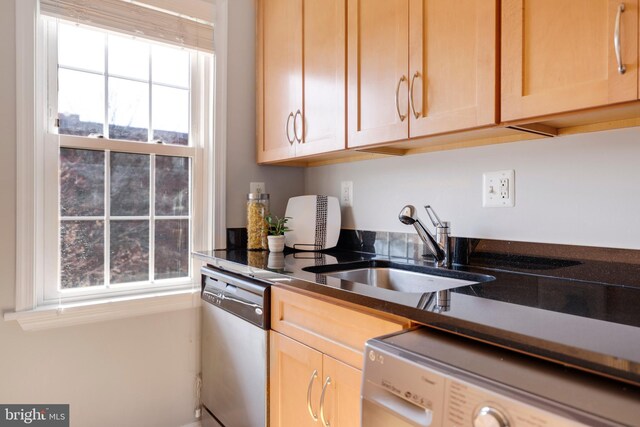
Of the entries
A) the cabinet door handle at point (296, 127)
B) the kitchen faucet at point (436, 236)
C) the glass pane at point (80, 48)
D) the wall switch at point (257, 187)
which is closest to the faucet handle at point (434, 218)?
the kitchen faucet at point (436, 236)

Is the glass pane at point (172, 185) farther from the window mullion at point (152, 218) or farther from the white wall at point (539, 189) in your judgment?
the white wall at point (539, 189)

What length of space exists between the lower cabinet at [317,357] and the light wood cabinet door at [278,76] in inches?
32.8

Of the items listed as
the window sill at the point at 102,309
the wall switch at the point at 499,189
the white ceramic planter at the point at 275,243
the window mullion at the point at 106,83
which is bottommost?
the window sill at the point at 102,309

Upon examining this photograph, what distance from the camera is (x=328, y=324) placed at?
1123 millimetres

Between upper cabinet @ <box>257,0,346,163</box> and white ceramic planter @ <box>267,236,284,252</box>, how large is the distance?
1.26 ft

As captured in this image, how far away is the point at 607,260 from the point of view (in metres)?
1.13

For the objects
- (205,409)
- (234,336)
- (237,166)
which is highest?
(237,166)

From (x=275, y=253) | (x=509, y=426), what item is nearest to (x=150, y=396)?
(x=275, y=253)

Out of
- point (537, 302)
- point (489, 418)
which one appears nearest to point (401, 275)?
point (537, 302)

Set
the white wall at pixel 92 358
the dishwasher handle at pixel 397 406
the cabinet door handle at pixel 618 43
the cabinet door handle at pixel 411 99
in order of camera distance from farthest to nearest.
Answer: the white wall at pixel 92 358 < the cabinet door handle at pixel 411 99 < the cabinet door handle at pixel 618 43 < the dishwasher handle at pixel 397 406

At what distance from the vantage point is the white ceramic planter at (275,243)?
1.86 metres

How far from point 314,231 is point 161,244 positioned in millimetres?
740

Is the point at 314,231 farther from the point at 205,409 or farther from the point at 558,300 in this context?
the point at 558,300

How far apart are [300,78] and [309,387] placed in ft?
4.17
